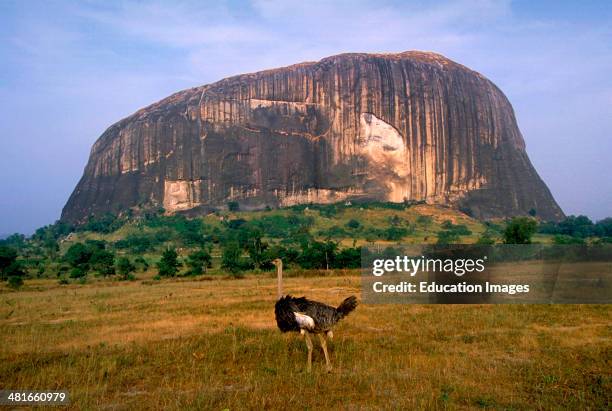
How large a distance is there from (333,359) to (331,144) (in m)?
64.6

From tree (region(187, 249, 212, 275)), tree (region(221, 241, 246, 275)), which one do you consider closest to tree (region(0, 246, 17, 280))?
tree (region(187, 249, 212, 275))

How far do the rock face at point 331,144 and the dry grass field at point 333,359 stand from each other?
57.1 metres

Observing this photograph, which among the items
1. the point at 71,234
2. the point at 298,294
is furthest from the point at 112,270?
the point at 71,234

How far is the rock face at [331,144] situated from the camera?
2724 inches

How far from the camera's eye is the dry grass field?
5590 mm

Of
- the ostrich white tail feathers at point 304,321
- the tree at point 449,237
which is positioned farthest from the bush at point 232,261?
the ostrich white tail feathers at point 304,321

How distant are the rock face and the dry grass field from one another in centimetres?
5711

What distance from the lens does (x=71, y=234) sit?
6656 centimetres

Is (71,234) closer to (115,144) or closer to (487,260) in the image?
(115,144)

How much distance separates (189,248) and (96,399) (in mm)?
40892

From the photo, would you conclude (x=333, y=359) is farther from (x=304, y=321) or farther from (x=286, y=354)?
(x=304, y=321)

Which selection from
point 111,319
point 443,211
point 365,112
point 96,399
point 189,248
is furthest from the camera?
point 365,112

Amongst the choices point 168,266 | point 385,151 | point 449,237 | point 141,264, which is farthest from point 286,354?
point 385,151

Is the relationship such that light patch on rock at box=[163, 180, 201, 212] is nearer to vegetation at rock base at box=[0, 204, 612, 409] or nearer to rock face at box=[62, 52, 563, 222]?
rock face at box=[62, 52, 563, 222]
